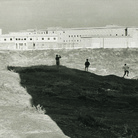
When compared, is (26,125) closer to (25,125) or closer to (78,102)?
(25,125)

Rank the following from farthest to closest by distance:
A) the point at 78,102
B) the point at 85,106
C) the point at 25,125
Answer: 1. the point at 78,102
2. the point at 85,106
3. the point at 25,125

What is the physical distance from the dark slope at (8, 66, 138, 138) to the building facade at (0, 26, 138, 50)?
70.7 metres

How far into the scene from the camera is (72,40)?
126688 mm

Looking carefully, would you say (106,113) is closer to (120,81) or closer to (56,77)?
(56,77)

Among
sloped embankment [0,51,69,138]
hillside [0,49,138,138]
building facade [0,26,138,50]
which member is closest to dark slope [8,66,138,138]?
hillside [0,49,138,138]

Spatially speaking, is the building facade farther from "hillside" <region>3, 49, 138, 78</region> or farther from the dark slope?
the dark slope

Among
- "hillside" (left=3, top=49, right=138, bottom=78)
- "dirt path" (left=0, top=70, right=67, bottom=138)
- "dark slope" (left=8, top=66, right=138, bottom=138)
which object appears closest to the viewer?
"dirt path" (left=0, top=70, right=67, bottom=138)

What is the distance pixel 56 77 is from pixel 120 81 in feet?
18.9

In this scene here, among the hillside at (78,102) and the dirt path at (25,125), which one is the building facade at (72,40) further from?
the dirt path at (25,125)

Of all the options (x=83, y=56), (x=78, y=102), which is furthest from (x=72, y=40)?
(x=78, y=102)

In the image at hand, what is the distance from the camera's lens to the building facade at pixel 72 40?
100875mm

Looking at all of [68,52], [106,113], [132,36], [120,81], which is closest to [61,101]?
[106,113]

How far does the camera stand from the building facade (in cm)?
10088

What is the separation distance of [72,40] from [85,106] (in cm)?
11283
